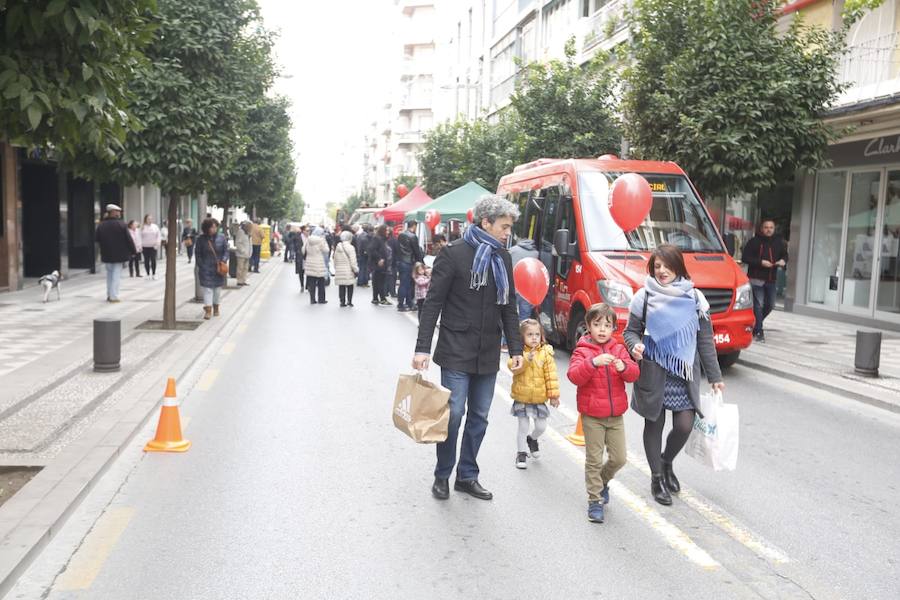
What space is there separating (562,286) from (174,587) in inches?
341

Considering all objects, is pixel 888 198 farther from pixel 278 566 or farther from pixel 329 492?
pixel 278 566

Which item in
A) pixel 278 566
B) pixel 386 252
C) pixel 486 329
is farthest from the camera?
pixel 386 252

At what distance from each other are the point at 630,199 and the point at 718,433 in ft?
15.4

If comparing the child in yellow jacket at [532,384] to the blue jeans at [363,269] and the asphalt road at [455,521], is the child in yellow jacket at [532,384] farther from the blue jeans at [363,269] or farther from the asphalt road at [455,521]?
the blue jeans at [363,269]

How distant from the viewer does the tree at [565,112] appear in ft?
74.7

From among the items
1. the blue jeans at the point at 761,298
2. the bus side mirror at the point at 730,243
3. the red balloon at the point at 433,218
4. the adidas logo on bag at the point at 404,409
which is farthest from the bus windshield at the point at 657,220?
the red balloon at the point at 433,218

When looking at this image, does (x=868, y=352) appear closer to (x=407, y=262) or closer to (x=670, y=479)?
(x=670, y=479)

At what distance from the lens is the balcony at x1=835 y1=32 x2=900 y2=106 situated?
55.0ft

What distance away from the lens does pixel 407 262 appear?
20.3 metres

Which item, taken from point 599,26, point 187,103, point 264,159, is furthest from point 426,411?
point 599,26

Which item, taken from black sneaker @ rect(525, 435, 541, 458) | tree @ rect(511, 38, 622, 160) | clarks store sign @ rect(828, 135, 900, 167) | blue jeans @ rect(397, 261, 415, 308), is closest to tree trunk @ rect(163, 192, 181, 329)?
blue jeans @ rect(397, 261, 415, 308)

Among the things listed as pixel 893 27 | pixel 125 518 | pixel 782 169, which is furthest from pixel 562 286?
pixel 893 27

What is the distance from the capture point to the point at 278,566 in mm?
4672

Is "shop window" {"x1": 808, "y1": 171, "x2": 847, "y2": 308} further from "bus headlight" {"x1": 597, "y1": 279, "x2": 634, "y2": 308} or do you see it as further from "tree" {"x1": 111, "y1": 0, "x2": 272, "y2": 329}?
"tree" {"x1": 111, "y1": 0, "x2": 272, "y2": 329}
